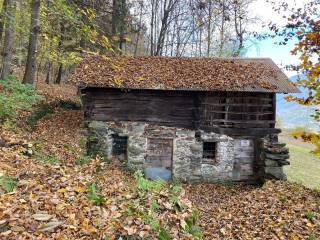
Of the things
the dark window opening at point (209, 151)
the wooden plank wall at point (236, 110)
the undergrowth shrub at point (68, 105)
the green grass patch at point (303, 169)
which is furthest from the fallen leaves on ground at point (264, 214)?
the undergrowth shrub at point (68, 105)

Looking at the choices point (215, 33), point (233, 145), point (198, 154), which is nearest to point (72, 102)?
point (198, 154)

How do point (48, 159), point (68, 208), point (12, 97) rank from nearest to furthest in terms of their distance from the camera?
1. point (68, 208)
2. point (48, 159)
3. point (12, 97)

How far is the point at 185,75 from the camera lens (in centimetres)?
1552

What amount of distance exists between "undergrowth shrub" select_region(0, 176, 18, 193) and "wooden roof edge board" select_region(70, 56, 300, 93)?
26.6ft

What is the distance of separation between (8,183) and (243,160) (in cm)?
1228

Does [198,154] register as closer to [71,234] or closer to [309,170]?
[71,234]

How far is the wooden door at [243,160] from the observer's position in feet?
52.4

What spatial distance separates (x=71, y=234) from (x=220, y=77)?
39.1 ft

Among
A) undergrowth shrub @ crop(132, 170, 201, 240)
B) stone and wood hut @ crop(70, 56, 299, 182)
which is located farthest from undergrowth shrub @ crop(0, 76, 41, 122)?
undergrowth shrub @ crop(132, 170, 201, 240)

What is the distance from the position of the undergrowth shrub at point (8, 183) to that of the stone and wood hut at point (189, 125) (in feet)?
29.7

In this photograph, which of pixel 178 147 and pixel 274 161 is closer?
pixel 274 161

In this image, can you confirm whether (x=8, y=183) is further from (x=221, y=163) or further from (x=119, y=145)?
(x=221, y=163)

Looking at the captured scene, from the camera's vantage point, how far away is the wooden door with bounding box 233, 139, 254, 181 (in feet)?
52.4

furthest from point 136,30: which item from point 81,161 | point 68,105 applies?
point 81,161
